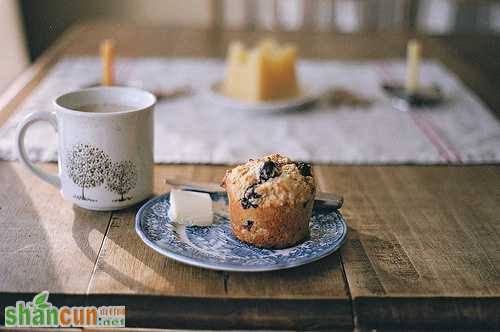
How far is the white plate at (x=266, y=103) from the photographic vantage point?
4.14 ft

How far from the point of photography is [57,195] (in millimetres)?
841

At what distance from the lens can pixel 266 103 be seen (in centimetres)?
130

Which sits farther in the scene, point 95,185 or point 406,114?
point 406,114

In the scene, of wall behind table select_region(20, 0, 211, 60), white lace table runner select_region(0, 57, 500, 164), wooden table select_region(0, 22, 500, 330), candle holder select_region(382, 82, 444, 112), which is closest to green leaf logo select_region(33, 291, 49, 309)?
wooden table select_region(0, 22, 500, 330)

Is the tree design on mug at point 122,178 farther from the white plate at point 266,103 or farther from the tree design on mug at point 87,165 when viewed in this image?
the white plate at point 266,103

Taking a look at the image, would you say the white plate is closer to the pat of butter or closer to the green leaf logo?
the pat of butter

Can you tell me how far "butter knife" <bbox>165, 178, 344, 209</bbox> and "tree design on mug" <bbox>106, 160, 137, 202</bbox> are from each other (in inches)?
2.1

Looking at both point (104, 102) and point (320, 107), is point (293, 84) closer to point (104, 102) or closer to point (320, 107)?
point (320, 107)

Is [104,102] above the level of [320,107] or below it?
above

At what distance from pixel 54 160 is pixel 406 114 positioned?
72 centimetres

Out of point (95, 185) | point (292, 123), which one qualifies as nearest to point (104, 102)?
point (95, 185)

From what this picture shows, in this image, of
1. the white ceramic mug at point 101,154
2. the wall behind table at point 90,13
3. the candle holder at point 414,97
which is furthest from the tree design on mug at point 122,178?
the wall behind table at point 90,13

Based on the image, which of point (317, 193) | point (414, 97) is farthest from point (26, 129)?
point (414, 97)

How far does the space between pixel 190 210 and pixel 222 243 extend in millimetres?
63
